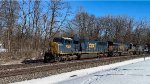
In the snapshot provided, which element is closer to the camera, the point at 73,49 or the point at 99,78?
the point at 99,78

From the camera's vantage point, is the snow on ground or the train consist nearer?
the snow on ground

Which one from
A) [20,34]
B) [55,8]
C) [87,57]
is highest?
[55,8]

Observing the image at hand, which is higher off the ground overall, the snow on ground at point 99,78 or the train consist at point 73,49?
the train consist at point 73,49

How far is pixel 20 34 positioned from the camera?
50.2m

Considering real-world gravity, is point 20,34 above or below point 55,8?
below

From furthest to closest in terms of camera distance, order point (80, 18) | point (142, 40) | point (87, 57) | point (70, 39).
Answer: point (142, 40), point (80, 18), point (87, 57), point (70, 39)

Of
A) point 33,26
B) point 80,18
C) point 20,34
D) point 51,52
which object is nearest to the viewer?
point 51,52

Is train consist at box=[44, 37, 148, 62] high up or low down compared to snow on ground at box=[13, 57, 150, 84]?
up

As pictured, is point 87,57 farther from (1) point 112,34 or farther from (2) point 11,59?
(1) point 112,34

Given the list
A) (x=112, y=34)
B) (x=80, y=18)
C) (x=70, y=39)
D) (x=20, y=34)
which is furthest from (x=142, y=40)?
(x=70, y=39)

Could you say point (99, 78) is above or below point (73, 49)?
below

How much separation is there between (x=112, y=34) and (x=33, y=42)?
69297mm

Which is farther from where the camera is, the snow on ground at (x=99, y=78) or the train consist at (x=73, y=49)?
the train consist at (x=73, y=49)

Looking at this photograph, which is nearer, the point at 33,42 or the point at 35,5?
the point at 33,42
